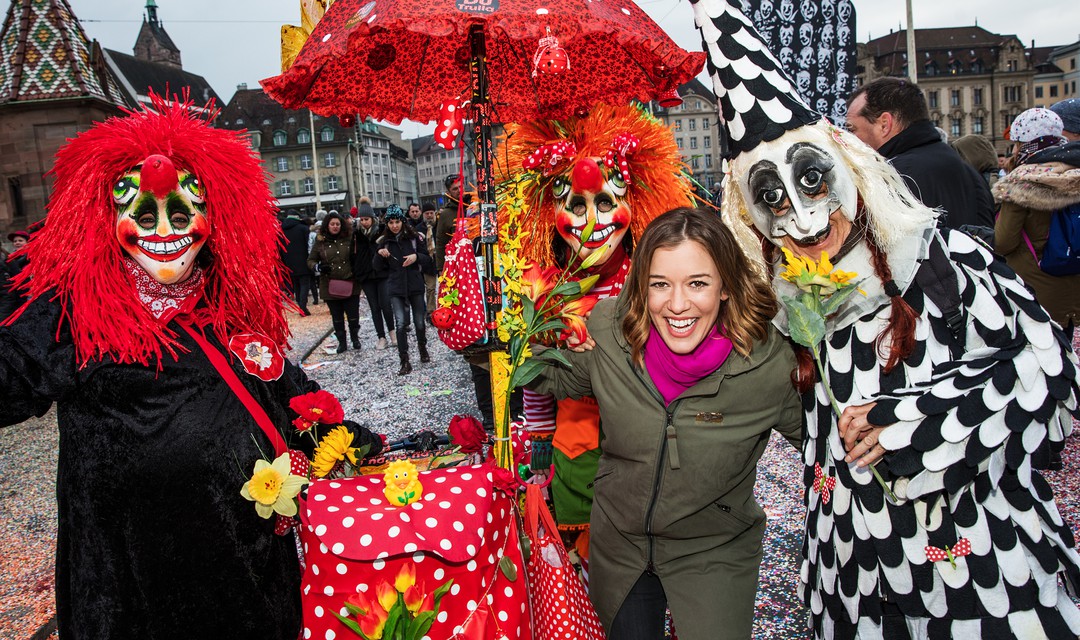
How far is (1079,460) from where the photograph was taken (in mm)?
3820

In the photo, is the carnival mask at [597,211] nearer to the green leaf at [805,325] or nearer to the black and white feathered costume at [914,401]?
the black and white feathered costume at [914,401]

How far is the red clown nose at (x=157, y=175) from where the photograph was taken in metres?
1.90

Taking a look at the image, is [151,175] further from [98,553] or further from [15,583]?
[15,583]

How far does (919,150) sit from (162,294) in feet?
9.94

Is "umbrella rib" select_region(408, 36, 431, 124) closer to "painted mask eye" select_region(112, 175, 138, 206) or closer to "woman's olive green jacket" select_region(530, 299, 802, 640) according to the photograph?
"painted mask eye" select_region(112, 175, 138, 206)

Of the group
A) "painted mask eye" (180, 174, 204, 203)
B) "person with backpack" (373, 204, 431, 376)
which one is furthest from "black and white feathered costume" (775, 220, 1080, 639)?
"person with backpack" (373, 204, 431, 376)

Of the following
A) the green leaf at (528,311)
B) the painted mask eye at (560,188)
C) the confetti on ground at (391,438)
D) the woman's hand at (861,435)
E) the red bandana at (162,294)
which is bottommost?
the confetti on ground at (391,438)

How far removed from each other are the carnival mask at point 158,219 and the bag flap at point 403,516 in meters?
0.77

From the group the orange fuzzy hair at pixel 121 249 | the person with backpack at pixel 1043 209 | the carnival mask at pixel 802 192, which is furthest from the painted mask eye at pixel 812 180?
the person with backpack at pixel 1043 209

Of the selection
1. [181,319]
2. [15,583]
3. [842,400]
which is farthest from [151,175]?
[15,583]

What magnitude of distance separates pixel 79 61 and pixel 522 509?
48.8 ft

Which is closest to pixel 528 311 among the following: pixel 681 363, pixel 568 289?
pixel 568 289

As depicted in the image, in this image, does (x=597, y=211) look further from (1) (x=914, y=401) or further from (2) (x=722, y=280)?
(1) (x=914, y=401)

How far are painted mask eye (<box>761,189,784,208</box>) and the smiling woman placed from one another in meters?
0.15
